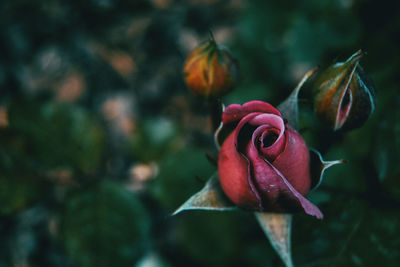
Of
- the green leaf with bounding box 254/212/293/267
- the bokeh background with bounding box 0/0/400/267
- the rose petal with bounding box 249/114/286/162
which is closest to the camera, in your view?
the rose petal with bounding box 249/114/286/162

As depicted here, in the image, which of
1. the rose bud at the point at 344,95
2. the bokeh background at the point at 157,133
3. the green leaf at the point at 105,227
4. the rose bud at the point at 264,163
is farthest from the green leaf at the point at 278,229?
the green leaf at the point at 105,227

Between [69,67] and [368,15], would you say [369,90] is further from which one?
[69,67]

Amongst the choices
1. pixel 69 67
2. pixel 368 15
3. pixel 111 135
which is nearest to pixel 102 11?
pixel 69 67

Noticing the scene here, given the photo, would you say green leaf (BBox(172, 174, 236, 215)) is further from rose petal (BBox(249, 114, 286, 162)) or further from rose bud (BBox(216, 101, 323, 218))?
rose petal (BBox(249, 114, 286, 162))

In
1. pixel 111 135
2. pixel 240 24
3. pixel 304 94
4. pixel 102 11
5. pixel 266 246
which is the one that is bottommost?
pixel 266 246

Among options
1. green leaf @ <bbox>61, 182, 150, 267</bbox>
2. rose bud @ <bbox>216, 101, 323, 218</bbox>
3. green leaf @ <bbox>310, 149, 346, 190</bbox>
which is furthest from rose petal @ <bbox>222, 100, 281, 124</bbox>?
green leaf @ <bbox>61, 182, 150, 267</bbox>

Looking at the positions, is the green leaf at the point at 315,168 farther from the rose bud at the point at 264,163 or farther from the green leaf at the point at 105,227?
the green leaf at the point at 105,227
